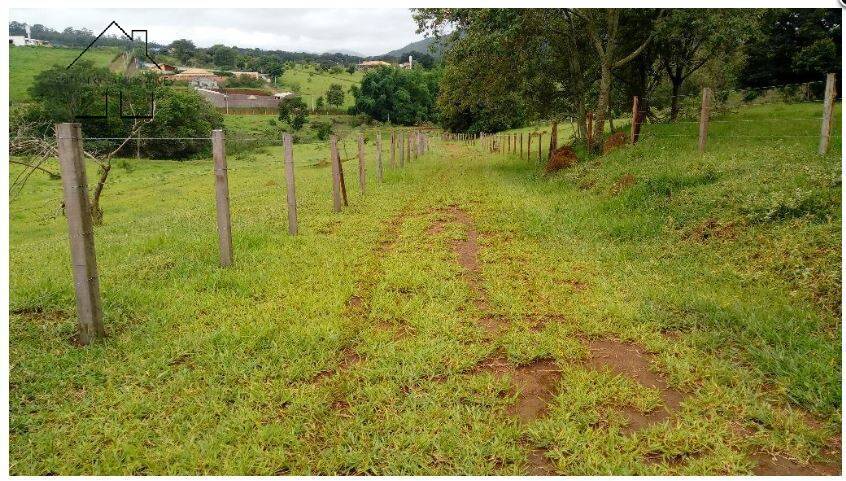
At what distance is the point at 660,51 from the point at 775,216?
1653 centimetres

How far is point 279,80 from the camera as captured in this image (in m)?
90.7

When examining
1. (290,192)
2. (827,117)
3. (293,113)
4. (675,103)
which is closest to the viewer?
(290,192)

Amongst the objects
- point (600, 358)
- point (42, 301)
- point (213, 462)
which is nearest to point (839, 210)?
point (600, 358)

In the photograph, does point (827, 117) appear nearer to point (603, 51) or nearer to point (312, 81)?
point (603, 51)

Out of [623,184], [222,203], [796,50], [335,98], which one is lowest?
[623,184]

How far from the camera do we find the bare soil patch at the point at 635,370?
313 centimetres

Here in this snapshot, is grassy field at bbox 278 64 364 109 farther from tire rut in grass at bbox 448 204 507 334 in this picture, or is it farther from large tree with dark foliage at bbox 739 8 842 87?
tire rut in grass at bbox 448 204 507 334

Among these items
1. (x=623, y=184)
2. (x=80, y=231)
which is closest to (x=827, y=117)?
(x=623, y=184)

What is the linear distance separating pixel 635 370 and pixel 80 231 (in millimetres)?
4280

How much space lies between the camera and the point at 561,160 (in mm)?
15227

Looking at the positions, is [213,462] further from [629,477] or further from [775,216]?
[775,216]

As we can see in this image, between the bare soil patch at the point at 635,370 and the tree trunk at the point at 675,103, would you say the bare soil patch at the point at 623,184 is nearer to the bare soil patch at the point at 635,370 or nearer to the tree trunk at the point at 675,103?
the bare soil patch at the point at 635,370

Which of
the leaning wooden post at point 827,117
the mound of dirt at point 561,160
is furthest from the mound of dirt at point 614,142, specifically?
the leaning wooden post at point 827,117

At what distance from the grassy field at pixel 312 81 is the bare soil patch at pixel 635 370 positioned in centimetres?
8141
